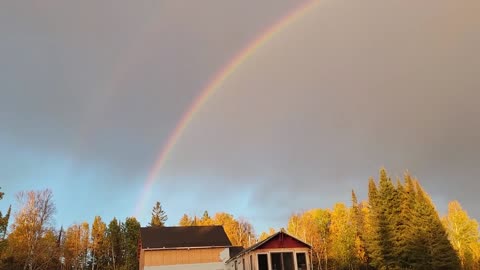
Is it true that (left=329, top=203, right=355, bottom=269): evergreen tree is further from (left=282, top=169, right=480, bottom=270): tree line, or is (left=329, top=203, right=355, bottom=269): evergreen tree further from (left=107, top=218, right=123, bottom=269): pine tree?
(left=107, top=218, right=123, bottom=269): pine tree

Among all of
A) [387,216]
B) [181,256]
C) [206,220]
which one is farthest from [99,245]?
[387,216]

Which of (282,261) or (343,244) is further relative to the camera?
(343,244)

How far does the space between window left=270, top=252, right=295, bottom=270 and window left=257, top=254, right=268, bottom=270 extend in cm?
54

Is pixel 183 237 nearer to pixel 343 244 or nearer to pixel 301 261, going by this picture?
pixel 301 261

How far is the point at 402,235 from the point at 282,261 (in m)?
25.0

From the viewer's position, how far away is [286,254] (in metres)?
32.2

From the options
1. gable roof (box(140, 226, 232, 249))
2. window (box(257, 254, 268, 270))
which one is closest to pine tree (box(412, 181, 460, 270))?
gable roof (box(140, 226, 232, 249))

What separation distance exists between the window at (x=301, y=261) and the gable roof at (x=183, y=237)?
1817 cm

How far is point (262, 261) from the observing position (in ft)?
104

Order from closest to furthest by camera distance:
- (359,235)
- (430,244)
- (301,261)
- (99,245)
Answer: (301,261)
(430,244)
(359,235)
(99,245)

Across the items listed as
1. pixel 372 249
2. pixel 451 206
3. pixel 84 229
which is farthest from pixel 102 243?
pixel 451 206

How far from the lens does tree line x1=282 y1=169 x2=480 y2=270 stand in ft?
157

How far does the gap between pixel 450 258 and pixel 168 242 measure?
32815 mm

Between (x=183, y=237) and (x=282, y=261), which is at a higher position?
(x=183, y=237)
